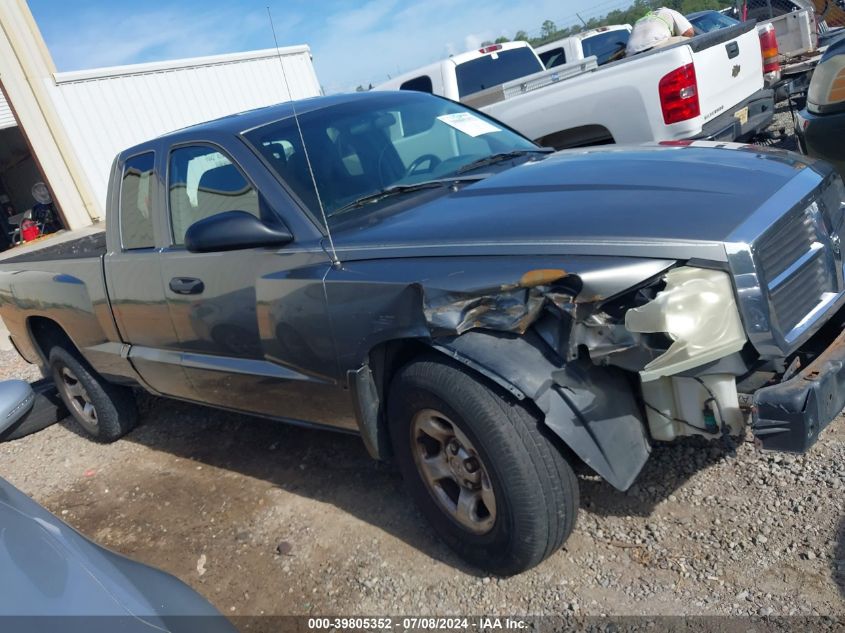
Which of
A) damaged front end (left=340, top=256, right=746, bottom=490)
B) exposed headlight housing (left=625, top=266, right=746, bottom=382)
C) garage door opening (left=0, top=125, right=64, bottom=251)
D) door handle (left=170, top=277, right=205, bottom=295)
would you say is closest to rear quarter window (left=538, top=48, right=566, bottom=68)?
door handle (left=170, top=277, right=205, bottom=295)

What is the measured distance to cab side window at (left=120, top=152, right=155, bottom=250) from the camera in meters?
4.11

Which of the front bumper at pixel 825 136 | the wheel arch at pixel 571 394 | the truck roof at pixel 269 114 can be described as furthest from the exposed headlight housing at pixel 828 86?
the wheel arch at pixel 571 394

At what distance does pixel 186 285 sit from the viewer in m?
3.71

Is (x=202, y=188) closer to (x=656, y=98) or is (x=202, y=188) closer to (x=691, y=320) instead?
(x=691, y=320)

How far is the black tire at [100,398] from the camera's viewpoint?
5168mm

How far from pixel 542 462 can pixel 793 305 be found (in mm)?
981

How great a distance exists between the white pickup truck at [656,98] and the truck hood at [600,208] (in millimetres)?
2500

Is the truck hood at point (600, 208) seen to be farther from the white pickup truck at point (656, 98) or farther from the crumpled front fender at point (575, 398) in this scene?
the white pickup truck at point (656, 98)

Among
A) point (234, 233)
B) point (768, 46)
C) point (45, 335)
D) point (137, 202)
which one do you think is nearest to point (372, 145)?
point (234, 233)

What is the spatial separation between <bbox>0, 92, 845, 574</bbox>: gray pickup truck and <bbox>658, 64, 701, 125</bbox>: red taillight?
2.21 m

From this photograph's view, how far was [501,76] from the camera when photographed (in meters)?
9.75

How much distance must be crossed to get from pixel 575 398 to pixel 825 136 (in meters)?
3.00

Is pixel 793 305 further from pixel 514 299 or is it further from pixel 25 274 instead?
pixel 25 274

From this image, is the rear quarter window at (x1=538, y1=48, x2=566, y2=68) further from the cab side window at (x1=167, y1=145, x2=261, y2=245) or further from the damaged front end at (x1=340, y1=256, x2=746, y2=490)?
Result: the damaged front end at (x1=340, y1=256, x2=746, y2=490)
